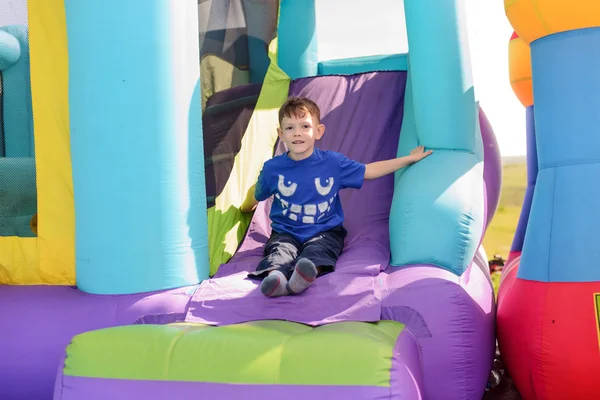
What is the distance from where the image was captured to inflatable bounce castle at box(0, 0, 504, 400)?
1466 mm

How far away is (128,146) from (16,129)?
22.3 inches

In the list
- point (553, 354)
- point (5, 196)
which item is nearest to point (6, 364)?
point (5, 196)

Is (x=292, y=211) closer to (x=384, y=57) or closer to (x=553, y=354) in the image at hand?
(x=553, y=354)

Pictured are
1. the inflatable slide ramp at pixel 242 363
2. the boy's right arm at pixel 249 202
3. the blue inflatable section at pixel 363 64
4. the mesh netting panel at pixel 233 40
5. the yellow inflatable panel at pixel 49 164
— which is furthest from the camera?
the blue inflatable section at pixel 363 64

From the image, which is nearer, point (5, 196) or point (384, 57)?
point (5, 196)

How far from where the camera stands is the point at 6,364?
181 centimetres

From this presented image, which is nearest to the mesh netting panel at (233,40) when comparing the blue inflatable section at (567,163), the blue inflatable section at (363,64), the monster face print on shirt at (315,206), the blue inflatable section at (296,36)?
the blue inflatable section at (296,36)

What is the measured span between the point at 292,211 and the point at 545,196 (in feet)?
2.40

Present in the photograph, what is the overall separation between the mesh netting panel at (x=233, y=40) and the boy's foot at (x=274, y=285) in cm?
87

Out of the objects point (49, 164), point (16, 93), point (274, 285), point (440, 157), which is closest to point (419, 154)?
point (440, 157)

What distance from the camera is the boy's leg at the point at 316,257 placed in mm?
1709

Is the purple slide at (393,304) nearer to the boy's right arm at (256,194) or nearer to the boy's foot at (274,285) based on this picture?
the boy's foot at (274,285)

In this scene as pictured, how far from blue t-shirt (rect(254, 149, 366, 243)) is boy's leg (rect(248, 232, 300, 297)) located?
0.06 meters

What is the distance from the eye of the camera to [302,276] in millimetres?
1719
